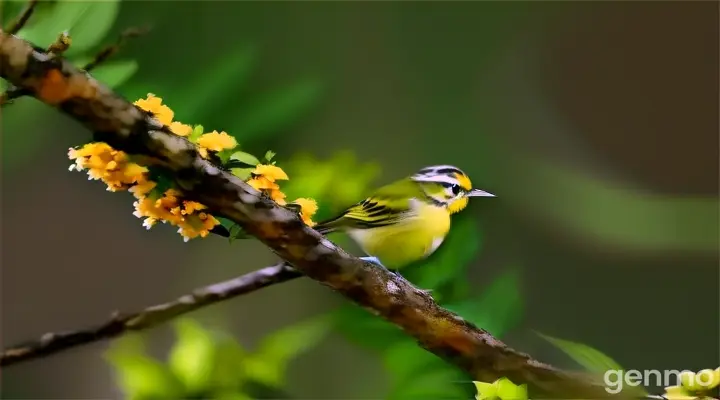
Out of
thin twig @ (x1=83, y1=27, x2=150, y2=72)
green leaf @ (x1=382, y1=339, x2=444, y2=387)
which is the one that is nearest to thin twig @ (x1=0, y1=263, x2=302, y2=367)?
green leaf @ (x1=382, y1=339, x2=444, y2=387)

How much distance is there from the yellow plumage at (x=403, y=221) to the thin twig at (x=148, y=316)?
0.07 meters

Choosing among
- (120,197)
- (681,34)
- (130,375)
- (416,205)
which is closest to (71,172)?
(120,197)

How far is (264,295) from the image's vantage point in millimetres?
584

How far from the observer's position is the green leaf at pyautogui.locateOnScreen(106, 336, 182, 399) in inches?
22.3

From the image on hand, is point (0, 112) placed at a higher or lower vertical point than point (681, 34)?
lower

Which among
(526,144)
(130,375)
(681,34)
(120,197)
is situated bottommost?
(130,375)

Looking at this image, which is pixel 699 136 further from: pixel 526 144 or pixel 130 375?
pixel 130 375

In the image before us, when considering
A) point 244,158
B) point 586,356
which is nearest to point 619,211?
point 586,356

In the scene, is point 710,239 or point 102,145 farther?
point 710,239

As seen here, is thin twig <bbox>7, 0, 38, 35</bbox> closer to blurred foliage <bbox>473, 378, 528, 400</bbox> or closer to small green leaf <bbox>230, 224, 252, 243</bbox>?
small green leaf <bbox>230, 224, 252, 243</bbox>

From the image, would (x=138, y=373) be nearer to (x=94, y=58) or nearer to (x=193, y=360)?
(x=193, y=360)

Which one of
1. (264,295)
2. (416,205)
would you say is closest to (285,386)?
(264,295)

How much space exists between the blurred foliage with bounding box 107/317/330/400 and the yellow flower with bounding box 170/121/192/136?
0.57 ft

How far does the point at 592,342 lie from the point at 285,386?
0.29 metres
